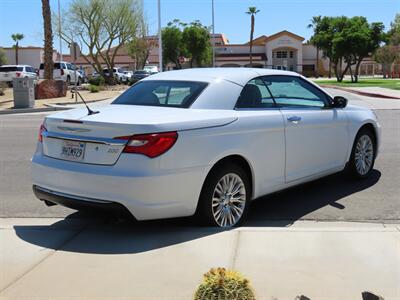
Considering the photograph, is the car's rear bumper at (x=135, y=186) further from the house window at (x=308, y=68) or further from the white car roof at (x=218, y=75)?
the house window at (x=308, y=68)

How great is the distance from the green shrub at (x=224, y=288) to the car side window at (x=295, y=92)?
341 cm

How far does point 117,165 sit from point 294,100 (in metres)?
2.75

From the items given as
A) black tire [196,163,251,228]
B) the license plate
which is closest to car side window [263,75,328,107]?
black tire [196,163,251,228]

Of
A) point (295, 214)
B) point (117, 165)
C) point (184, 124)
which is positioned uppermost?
point (184, 124)

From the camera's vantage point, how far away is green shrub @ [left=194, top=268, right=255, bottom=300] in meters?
2.98

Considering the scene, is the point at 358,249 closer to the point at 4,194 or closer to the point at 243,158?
the point at 243,158

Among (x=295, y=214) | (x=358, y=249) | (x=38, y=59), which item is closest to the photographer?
(x=358, y=249)

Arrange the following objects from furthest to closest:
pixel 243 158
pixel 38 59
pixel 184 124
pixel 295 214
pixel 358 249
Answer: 1. pixel 38 59
2. pixel 295 214
3. pixel 243 158
4. pixel 184 124
5. pixel 358 249

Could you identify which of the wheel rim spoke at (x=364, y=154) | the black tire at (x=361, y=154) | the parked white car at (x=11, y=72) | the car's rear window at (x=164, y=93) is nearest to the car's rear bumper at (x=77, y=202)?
the car's rear window at (x=164, y=93)

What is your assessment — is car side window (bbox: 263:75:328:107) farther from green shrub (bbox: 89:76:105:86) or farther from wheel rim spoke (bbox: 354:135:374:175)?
green shrub (bbox: 89:76:105:86)

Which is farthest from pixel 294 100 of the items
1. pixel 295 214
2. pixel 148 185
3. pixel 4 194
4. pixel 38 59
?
pixel 38 59

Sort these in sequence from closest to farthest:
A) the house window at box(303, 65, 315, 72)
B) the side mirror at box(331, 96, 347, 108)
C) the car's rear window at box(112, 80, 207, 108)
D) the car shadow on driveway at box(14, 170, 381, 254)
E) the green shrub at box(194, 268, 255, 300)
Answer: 1. the green shrub at box(194, 268, 255, 300)
2. the car shadow on driveway at box(14, 170, 381, 254)
3. the car's rear window at box(112, 80, 207, 108)
4. the side mirror at box(331, 96, 347, 108)
5. the house window at box(303, 65, 315, 72)

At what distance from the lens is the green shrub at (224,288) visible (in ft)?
9.77

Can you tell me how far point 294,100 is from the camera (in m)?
6.59
